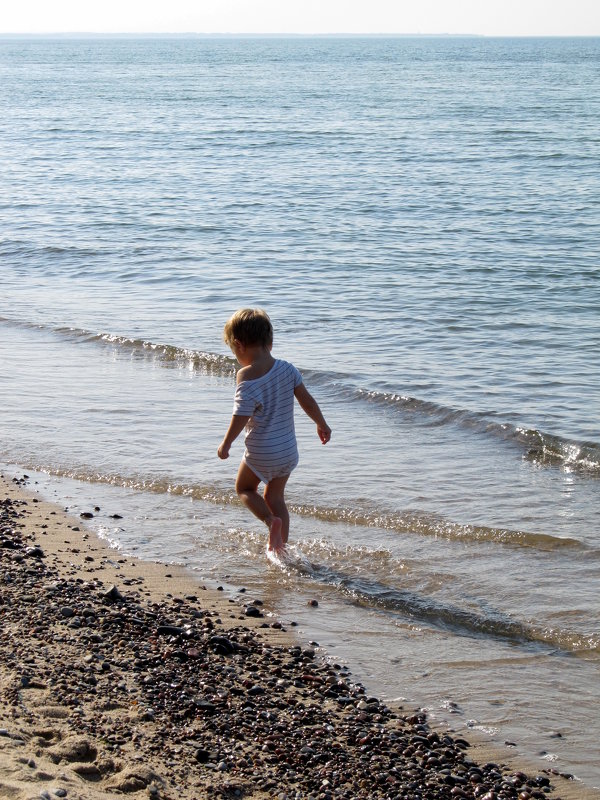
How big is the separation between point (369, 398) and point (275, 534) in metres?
4.04

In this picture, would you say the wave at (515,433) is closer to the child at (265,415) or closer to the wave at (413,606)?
the wave at (413,606)

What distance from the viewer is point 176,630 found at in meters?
5.01

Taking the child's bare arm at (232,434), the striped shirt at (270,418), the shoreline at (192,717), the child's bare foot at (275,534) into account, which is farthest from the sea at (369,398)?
the child's bare arm at (232,434)

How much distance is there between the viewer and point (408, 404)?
985 cm

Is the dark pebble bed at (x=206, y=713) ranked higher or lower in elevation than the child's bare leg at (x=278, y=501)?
lower

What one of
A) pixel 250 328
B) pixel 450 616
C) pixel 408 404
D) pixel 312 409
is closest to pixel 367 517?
pixel 312 409

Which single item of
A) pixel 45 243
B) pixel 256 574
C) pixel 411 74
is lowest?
pixel 256 574

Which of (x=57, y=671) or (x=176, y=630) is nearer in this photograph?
(x=57, y=671)

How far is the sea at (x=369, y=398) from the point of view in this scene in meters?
5.45

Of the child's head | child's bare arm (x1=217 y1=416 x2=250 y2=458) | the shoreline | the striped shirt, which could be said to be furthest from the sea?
the child's head

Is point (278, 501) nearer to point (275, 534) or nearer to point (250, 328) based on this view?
point (275, 534)

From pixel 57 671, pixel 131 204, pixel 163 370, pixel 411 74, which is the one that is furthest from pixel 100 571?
pixel 411 74

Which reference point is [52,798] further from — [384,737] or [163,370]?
[163,370]

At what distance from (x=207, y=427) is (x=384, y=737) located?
16.6ft
